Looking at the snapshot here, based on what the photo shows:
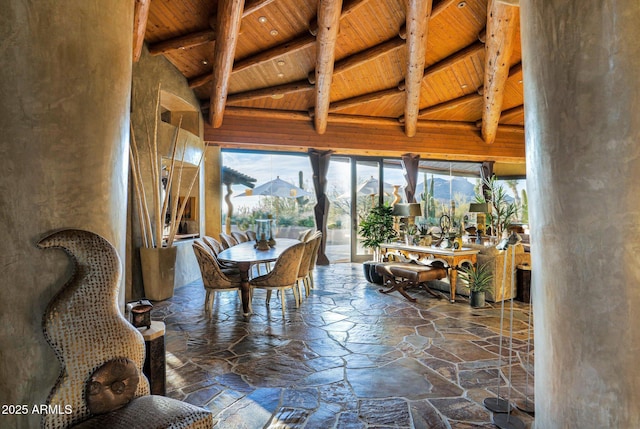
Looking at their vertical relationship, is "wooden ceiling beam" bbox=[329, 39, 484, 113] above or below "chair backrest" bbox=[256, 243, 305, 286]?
above

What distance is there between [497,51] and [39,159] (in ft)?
22.7

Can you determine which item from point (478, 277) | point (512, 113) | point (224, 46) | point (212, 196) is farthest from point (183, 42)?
point (512, 113)

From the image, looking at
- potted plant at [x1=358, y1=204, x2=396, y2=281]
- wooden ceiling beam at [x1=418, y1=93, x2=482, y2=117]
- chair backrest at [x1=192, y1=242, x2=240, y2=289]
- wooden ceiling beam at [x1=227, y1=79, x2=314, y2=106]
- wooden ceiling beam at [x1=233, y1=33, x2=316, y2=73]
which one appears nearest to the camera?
chair backrest at [x1=192, y1=242, x2=240, y2=289]

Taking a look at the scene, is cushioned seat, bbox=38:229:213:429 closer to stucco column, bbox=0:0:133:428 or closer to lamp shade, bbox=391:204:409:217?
stucco column, bbox=0:0:133:428

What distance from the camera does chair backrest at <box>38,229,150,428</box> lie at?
146cm

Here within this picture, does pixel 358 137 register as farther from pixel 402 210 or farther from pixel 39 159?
pixel 39 159

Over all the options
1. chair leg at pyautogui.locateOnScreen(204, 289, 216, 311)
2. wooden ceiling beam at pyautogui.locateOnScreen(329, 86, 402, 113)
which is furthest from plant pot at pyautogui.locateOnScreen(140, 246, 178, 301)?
wooden ceiling beam at pyautogui.locateOnScreen(329, 86, 402, 113)

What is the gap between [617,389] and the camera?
1.44 metres

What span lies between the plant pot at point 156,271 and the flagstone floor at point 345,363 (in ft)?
1.02

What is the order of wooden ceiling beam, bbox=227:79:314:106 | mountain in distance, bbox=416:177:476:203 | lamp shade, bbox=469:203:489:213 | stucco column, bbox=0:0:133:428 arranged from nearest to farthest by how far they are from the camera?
stucco column, bbox=0:0:133:428
lamp shade, bbox=469:203:489:213
wooden ceiling beam, bbox=227:79:314:106
mountain in distance, bbox=416:177:476:203

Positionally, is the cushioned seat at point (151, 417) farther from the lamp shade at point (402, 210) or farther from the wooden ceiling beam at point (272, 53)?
the wooden ceiling beam at point (272, 53)

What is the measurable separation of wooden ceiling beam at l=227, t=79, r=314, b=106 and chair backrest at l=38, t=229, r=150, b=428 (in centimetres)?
613

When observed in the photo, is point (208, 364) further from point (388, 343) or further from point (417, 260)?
point (417, 260)

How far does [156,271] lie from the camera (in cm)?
525
